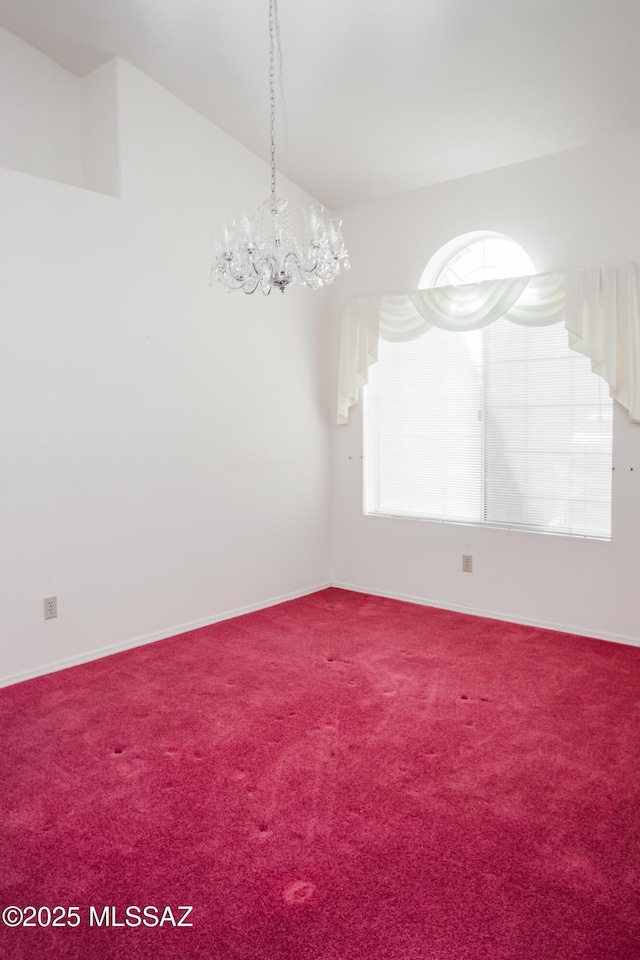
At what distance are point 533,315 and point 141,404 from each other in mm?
2425

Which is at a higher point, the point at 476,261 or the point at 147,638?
the point at 476,261

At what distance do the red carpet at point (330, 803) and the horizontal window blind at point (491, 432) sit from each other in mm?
970

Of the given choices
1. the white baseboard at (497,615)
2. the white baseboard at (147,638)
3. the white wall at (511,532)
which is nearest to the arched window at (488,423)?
the white wall at (511,532)

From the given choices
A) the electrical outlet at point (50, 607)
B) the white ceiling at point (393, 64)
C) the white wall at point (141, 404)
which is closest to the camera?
the white ceiling at point (393, 64)

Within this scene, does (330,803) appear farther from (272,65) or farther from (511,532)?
(272,65)

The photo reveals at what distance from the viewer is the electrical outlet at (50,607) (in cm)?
369

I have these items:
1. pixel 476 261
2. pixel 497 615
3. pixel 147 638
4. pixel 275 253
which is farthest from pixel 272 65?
pixel 497 615

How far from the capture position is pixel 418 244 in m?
4.78

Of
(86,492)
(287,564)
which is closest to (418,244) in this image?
→ (287,564)

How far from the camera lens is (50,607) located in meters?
3.71

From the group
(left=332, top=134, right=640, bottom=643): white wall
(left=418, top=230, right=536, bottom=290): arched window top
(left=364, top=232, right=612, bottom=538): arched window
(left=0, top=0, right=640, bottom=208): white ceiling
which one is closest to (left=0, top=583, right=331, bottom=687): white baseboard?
(left=332, top=134, right=640, bottom=643): white wall

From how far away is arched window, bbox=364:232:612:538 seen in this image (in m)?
4.17

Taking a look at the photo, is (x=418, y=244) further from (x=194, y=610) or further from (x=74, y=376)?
(x=194, y=610)

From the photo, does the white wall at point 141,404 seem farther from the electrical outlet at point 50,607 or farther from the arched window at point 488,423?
the arched window at point 488,423
